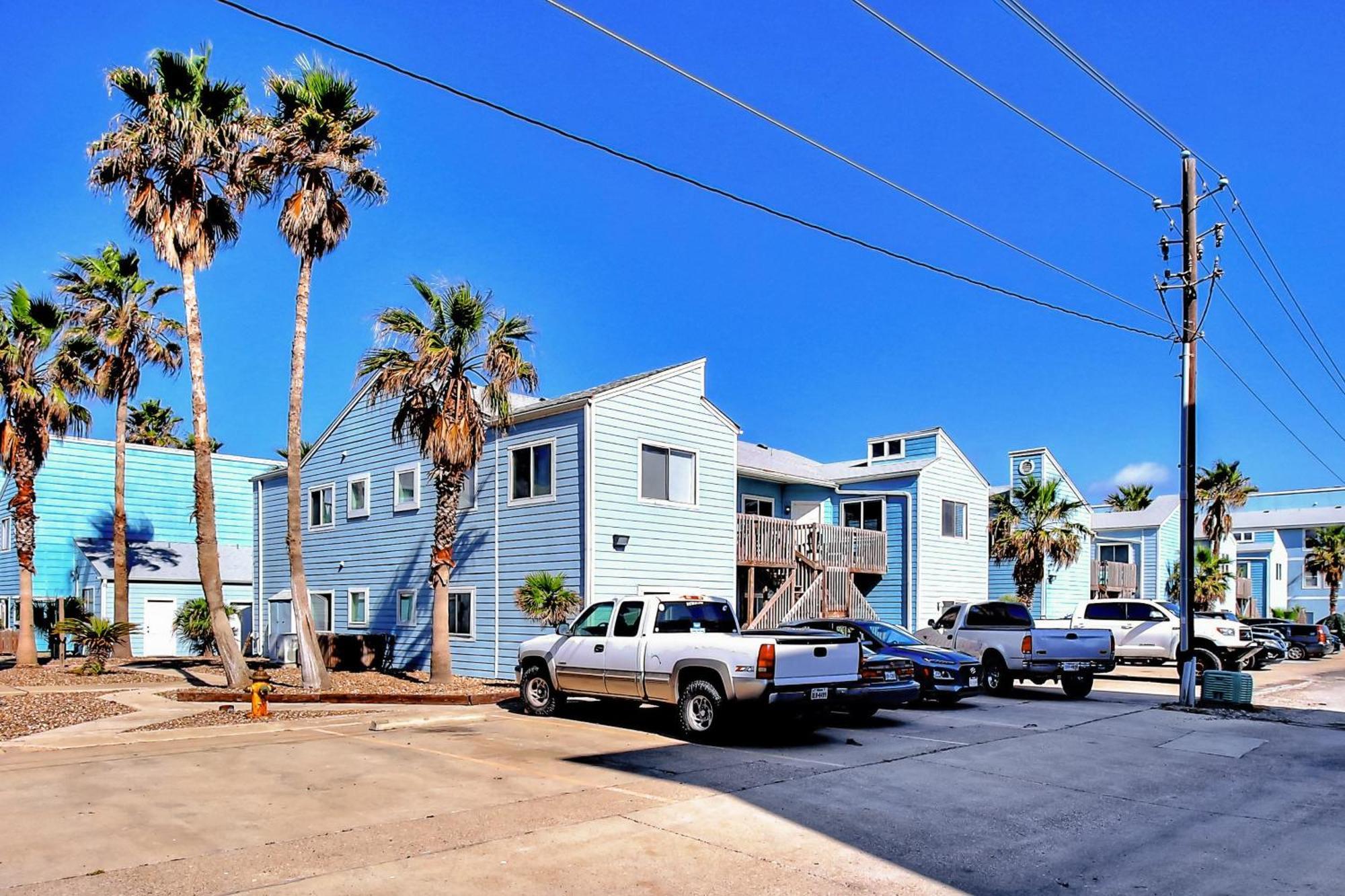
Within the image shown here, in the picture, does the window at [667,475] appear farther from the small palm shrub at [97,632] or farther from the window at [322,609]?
the small palm shrub at [97,632]

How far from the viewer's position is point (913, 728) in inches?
585

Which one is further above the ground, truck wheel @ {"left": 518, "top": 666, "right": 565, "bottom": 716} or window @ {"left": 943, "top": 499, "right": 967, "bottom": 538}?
window @ {"left": 943, "top": 499, "right": 967, "bottom": 538}

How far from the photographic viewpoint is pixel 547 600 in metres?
20.9

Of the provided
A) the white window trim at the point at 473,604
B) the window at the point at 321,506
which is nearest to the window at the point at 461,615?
the white window trim at the point at 473,604

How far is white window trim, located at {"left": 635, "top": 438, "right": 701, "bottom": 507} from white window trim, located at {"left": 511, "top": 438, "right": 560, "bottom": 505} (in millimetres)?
1823

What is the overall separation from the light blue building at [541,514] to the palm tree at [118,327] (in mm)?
5267

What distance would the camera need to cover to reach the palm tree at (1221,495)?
51.5 metres

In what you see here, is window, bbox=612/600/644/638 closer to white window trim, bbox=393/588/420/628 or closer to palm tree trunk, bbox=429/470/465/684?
palm tree trunk, bbox=429/470/465/684

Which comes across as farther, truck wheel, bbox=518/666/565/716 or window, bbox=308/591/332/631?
window, bbox=308/591/332/631

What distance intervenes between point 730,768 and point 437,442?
450 inches

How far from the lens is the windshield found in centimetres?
1788

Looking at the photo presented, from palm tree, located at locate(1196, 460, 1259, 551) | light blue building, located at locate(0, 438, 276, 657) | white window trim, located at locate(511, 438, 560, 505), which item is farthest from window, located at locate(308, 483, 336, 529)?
palm tree, located at locate(1196, 460, 1259, 551)

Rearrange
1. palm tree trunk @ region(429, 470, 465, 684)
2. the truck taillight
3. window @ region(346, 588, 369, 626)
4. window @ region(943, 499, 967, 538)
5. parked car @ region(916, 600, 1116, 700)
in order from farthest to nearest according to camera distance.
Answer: window @ region(943, 499, 967, 538), window @ region(346, 588, 369, 626), palm tree trunk @ region(429, 470, 465, 684), parked car @ region(916, 600, 1116, 700), the truck taillight

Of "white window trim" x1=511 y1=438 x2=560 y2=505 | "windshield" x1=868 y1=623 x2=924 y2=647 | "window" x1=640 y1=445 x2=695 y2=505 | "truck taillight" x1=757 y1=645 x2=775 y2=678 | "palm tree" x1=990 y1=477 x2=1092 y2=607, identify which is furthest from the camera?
"palm tree" x1=990 y1=477 x2=1092 y2=607
